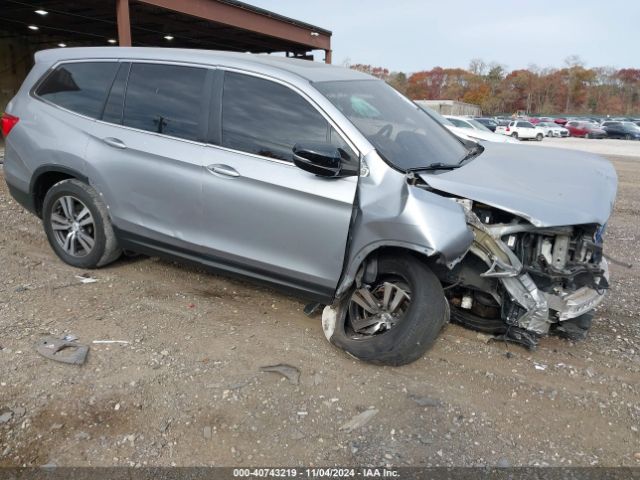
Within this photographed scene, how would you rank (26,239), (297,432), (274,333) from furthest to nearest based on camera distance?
1. (26,239)
2. (274,333)
3. (297,432)

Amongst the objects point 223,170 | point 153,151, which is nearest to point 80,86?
point 153,151

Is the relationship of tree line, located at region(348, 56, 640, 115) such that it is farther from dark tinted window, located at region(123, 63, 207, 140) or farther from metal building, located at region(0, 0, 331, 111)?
dark tinted window, located at region(123, 63, 207, 140)

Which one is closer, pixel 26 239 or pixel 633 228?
pixel 26 239

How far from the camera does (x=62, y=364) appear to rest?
330cm

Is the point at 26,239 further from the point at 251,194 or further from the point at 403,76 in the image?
the point at 403,76

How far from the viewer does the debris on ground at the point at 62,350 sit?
10.9 feet

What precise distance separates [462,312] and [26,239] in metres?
4.57

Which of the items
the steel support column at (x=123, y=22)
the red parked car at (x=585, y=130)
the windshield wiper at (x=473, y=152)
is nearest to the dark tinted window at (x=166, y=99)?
the windshield wiper at (x=473, y=152)

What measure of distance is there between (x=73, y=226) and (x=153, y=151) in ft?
4.17

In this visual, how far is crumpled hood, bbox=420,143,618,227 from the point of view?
3070mm

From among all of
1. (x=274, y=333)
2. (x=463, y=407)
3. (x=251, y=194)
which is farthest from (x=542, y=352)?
(x=251, y=194)

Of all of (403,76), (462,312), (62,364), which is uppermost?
(403,76)

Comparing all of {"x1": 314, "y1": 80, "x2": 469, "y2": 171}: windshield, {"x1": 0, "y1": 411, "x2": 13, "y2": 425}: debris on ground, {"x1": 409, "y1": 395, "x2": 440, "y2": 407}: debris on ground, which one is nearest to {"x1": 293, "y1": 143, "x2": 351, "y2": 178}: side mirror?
{"x1": 314, "y1": 80, "x2": 469, "y2": 171}: windshield

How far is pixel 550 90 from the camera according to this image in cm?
10338
